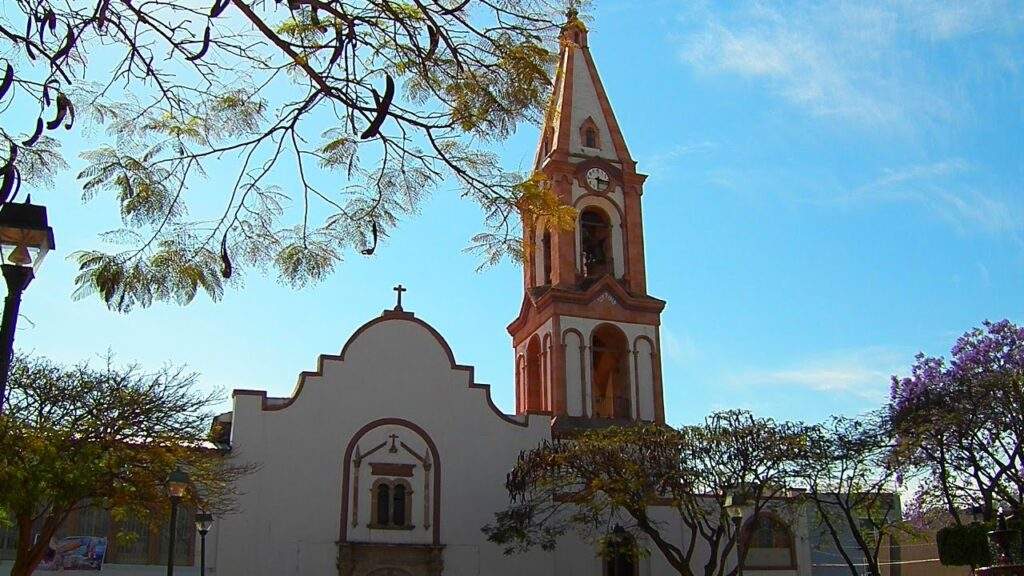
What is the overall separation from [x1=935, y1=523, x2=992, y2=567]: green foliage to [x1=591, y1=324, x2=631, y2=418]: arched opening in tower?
12950 mm

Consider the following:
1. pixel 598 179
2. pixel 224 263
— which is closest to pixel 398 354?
pixel 598 179

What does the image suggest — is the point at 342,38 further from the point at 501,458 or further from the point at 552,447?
the point at 501,458

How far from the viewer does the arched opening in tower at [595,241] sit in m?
34.6

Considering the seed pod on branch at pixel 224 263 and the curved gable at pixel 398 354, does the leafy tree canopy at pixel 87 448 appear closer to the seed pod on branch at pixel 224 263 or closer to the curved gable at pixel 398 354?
the curved gable at pixel 398 354

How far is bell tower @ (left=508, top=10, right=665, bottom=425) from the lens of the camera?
32.3 metres

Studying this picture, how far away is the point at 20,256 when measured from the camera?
7.84 m

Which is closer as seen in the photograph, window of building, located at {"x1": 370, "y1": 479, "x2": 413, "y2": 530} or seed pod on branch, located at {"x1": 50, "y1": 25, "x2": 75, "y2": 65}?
seed pod on branch, located at {"x1": 50, "y1": 25, "x2": 75, "y2": 65}

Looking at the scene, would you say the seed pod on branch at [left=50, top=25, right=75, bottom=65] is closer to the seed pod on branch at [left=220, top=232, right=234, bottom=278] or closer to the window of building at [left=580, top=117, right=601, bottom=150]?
the seed pod on branch at [left=220, top=232, right=234, bottom=278]

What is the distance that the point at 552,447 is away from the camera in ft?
94.1

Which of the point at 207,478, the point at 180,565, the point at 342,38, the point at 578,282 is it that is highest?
the point at 578,282

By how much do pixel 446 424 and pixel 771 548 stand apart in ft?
34.7

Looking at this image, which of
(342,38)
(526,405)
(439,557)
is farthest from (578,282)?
(342,38)

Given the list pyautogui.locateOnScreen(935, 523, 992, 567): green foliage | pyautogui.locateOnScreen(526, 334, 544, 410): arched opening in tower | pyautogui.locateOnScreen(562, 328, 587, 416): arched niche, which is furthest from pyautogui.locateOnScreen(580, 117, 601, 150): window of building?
pyautogui.locateOnScreen(935, 523, 992, 567): green foliage

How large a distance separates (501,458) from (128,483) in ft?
40.4
